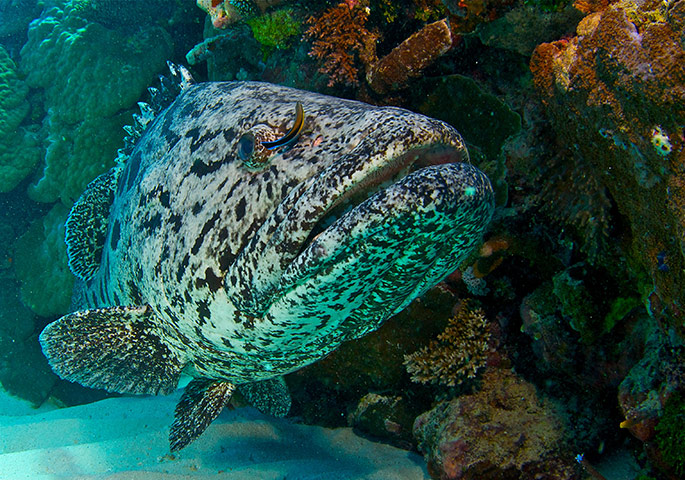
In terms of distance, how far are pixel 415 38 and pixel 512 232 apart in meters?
1.96

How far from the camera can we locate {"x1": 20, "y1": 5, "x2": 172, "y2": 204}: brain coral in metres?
6.74

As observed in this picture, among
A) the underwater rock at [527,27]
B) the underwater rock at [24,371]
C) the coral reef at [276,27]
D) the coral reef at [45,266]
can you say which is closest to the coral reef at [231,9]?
the coral reef at [276,27]

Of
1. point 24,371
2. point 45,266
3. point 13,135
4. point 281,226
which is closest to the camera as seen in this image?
point 281,226

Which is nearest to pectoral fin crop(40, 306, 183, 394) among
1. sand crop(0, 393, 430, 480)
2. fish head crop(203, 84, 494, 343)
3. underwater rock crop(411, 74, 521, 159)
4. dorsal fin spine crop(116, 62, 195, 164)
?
sand crop(0, 393, 430, 480)

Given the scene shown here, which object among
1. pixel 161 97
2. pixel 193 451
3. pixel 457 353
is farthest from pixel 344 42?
pixel 193 451

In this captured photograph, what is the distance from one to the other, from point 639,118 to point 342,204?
166 centimetres

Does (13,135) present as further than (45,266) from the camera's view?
No

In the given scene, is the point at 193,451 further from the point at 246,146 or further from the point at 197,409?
the point at 246,146

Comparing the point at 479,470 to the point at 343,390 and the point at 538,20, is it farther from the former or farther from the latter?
the point at 538,20

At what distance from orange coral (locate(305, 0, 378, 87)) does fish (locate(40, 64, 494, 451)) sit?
49.6 inches

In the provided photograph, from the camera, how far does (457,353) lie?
12.1 ft

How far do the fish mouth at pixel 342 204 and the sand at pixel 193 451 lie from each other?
261cm

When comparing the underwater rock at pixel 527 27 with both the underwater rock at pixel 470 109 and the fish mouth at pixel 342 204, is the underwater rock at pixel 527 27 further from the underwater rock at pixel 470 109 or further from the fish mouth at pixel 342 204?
the fish mouth at pixel 342 204

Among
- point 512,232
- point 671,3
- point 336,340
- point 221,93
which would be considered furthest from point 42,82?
point 671,3
